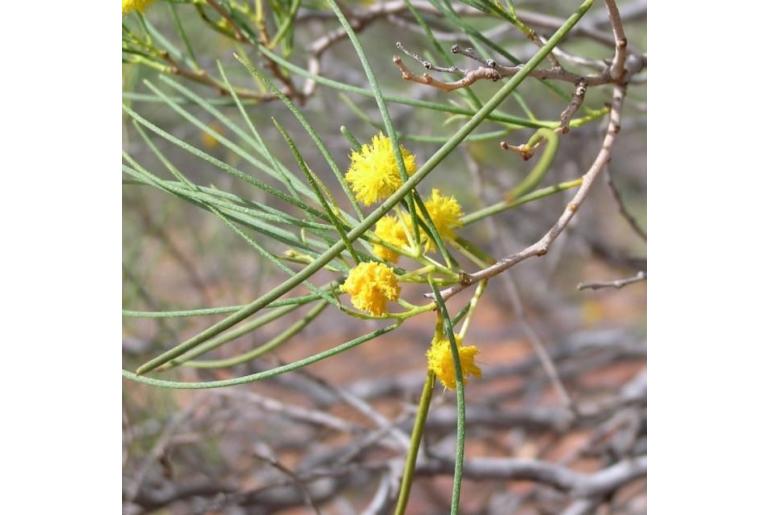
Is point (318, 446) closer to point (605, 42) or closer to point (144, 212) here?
point (144, 212)

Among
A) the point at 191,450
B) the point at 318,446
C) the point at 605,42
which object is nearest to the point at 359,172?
the point at 605,42

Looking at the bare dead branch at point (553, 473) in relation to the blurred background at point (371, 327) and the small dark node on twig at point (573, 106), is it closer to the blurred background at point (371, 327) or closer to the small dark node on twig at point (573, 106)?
the blurred background at point (371, 327)

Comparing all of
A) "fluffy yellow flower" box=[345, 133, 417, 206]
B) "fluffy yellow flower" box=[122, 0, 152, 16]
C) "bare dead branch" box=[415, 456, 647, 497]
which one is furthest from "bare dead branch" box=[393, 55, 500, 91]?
"bare dead branch" box=[415, 456, 647, 497]

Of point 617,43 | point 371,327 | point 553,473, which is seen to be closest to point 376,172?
point 617,43

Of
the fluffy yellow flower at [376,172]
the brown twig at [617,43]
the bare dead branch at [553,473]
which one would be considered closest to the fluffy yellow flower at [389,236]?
the fluffy yellow flower at [376,172]

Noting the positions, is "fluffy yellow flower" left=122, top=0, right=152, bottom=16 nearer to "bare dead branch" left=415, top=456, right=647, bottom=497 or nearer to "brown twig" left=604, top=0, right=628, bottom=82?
"brown twig" left=604, top=0, right=628, bottom=82
